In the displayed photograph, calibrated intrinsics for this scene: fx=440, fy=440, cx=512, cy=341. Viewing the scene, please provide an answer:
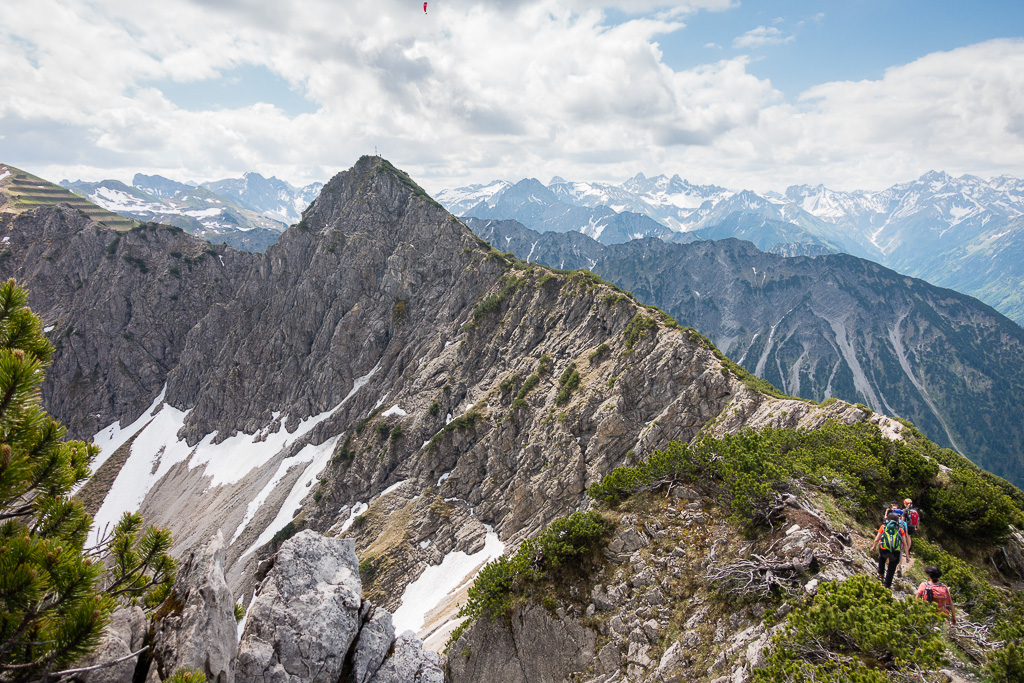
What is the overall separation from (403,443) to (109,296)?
5030 inches

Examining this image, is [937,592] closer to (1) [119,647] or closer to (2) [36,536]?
(1) [119,647]

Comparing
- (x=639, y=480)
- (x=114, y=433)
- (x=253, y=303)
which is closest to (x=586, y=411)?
(x=639, y=480)

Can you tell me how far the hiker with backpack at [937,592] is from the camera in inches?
480

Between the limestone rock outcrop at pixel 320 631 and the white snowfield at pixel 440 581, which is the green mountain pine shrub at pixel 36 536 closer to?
the limestone rock outcrop at pixel 320 631

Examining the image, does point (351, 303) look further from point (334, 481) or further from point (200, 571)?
point (200, 571)

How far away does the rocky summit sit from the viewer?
1644 cm

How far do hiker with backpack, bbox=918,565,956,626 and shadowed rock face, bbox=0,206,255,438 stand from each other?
174300 millimetres

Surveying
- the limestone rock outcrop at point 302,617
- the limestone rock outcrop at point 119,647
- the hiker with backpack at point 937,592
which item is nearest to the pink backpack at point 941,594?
the hiker with backpack at point 937,592

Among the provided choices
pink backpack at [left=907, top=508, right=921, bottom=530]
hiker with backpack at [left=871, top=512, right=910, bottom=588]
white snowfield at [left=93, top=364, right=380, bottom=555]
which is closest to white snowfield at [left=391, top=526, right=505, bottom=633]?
white snowfield at [left=93, top=364, right=380, bottom=555]

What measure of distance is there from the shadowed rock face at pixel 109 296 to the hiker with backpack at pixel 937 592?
572 ft

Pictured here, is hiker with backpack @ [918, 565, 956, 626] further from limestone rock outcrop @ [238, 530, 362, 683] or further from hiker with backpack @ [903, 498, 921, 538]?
limestone rock outcrop @ [238, 530, 362, 683]

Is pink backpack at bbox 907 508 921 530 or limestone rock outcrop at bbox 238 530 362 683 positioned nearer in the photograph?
limestone rock outcrop at bbox 238 530 362 683

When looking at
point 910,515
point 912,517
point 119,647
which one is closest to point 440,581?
point 912,517

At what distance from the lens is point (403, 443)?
84625mm
